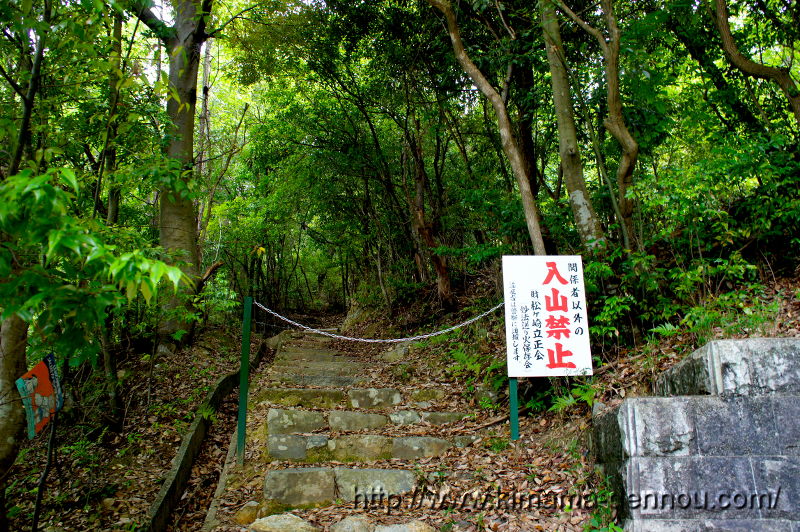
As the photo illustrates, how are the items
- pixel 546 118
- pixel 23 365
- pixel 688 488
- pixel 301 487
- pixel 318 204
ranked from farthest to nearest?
pixel 318 204 → pixel 546 118 → pixel 301 487 → pixel 23 365 → pixel 688 488

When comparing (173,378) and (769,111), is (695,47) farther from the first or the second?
(173,378)

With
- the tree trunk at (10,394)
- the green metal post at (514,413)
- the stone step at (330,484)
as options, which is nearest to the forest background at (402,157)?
the tree trunk at (10,394)

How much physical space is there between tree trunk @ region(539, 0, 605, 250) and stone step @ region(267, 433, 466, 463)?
256cm

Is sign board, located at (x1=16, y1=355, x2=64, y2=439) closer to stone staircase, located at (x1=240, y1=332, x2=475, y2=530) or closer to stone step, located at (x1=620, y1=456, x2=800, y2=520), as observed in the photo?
stone staircase, located at (x1=240, y1=332, x2=475, y2=530)

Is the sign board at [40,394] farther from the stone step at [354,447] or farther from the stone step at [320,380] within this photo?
the stone step at [320,380]

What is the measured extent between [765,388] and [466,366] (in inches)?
139

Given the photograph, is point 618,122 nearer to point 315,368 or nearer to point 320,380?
point 320,380

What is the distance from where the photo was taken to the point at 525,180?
5199 millimetres

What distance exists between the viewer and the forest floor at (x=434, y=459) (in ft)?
11.9

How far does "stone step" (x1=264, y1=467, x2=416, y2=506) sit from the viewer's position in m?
4.00

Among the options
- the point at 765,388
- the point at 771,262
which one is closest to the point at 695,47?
the point at 771,262

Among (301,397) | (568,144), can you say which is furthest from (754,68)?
(301,397)

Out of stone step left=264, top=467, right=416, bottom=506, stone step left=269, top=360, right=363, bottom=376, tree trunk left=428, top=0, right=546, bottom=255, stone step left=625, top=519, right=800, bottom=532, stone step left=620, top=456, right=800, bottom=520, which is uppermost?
tree trunk left=428, top=0, right=546, bottom=255

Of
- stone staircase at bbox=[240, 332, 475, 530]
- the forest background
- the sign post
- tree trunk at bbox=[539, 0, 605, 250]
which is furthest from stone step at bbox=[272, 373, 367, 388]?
tree trunk at bbox=[539, 0, 605, 250]
